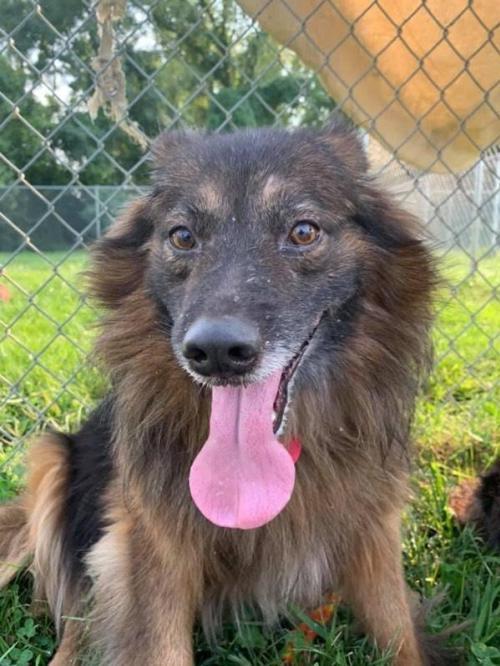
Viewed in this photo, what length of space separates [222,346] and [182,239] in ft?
1.74

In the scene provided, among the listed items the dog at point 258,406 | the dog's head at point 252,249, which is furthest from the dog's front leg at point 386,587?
Result: the dog's head at point 252,249

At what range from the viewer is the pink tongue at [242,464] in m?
1.88

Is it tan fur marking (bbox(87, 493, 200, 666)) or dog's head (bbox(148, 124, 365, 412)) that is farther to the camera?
tan fur marking (bbox(87, 493, 200, 666))

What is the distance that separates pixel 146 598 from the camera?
2.04m

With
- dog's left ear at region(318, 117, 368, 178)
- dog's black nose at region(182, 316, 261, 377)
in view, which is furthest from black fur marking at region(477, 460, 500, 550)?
A: dog's black nose at region(182, 316, 261, 377)

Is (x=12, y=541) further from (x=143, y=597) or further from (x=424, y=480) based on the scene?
(x=424, y=480)

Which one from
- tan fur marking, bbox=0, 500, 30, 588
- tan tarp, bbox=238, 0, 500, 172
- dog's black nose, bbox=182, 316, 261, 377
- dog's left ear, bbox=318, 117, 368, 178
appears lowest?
tan fur marking, bbox=0, 500, 30, 588

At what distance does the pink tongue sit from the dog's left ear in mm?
765

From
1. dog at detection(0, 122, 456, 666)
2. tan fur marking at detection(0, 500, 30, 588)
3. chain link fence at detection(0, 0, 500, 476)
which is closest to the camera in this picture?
dog at detection(0, 122, 456, 666)

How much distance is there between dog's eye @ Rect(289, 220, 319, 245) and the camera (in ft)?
6.55

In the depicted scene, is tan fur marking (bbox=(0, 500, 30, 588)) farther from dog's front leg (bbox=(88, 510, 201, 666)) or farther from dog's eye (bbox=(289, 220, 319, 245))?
dog's eye (bbox=(289, 220, 319, 245))

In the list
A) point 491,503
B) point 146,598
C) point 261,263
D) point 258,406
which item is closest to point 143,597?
point 146,598

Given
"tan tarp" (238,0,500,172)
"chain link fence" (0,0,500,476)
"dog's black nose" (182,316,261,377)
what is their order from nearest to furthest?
"dog's black nose" (182,316,261,377) → "chain link fence" (0,0,500,476) → "tan tarp" (238,0,500,172)

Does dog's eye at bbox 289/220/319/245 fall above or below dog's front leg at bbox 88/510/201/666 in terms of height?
above
